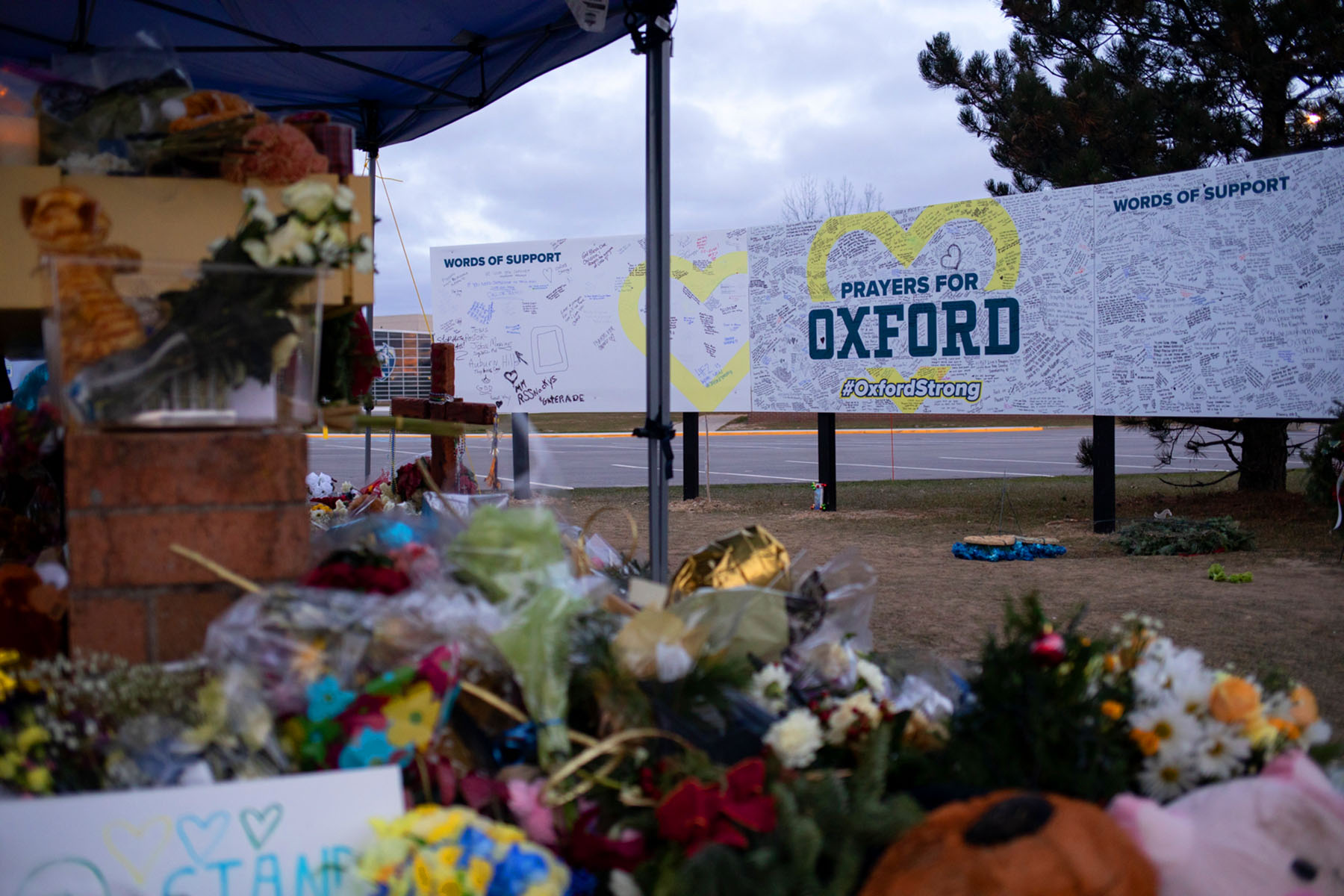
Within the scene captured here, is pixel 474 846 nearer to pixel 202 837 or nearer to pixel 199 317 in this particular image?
pixel 202 837

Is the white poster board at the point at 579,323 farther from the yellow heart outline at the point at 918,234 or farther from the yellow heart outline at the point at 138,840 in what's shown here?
the yellow heart outline at the point at 138,840

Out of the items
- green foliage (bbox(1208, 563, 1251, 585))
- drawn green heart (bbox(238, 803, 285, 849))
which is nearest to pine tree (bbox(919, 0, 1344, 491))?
green foliage (bbox(1208, 563, 1251, 585))

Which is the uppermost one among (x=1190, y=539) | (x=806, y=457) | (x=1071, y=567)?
(x=806, y=457)

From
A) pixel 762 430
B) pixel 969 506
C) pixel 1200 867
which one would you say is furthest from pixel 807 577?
pixel 762 430

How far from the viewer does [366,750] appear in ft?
4.93

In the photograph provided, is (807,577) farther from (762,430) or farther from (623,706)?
(762,430)

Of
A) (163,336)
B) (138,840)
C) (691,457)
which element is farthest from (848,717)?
(691,457)

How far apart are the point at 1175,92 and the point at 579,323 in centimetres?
625

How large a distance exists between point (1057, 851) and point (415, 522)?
5.20 ft

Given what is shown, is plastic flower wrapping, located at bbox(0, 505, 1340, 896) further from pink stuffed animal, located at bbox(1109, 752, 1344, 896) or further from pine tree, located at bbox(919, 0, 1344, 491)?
pine tree, located at bbox(919, 0, 1344, 491)

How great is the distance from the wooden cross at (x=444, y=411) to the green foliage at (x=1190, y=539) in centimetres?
519

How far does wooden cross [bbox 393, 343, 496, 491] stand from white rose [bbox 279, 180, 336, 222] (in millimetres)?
2360

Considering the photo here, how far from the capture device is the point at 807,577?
2.32 m

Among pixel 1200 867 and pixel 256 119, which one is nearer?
pixel 1200 867
